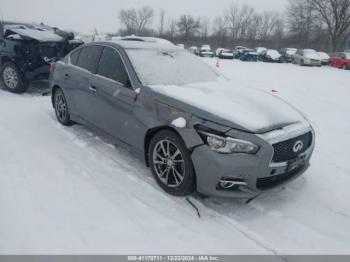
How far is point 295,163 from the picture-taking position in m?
3.34

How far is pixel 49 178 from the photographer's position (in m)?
3.73

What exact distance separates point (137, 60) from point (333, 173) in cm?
309

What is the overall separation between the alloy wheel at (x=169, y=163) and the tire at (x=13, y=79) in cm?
560

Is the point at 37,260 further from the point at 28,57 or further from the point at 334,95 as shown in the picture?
the point at 334,95

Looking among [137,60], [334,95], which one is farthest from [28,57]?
[334,95]

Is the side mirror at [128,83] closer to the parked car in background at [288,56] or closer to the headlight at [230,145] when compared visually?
the headlight at [230,145]

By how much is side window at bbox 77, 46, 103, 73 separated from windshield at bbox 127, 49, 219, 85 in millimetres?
697

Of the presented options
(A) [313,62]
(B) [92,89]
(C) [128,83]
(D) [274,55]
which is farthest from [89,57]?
(D) [274,55]

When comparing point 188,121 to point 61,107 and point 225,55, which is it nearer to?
point 61,107

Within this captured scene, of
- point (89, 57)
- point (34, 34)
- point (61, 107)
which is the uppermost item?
point (34, 34)

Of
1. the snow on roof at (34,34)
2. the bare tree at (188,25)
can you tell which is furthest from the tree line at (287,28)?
the snow on roof at (34,34)

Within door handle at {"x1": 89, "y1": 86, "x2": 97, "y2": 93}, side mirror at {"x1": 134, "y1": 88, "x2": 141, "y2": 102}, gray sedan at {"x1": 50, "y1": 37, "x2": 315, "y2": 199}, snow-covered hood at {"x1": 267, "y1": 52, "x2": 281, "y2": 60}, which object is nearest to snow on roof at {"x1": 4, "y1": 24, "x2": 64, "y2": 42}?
gray sedan at {"x1": 50, "y1": 37, "x2": 315, "y2": 199}

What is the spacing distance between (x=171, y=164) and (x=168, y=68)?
4.90 ft

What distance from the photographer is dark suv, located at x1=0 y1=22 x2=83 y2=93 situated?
24.5 ft
